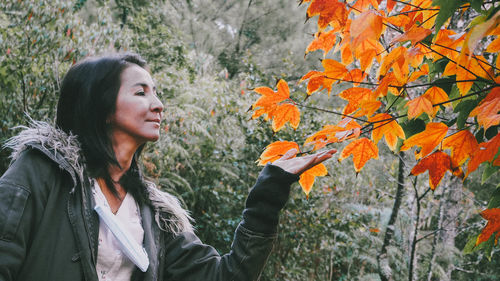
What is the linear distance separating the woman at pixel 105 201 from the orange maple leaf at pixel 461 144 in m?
0.39

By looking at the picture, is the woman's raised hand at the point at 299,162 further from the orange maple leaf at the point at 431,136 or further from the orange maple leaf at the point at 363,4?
the orange maple leaf at the point at 363,4

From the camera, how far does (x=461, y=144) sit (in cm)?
108

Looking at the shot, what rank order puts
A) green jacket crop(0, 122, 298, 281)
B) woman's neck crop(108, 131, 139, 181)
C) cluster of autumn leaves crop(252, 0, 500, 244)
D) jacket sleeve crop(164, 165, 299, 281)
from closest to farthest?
cluster of autumn leaves crop(252, 0, 500, 244) < green jacket crop(0, 122, 298, 281) < jacket sleeve crop(164, 165, 299, 281) < woman's neck crop(108, 131, 139, 181)

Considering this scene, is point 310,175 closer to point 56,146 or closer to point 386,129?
point 386,129

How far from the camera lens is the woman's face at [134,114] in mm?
1380

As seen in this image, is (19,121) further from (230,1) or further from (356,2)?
(230,1)

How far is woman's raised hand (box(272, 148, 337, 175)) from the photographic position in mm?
1137

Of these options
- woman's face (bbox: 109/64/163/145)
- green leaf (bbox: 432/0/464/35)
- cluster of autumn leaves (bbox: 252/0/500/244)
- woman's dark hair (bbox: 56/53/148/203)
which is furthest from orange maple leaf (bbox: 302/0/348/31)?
woman's dark hair (bbox: 56/53/148/203)

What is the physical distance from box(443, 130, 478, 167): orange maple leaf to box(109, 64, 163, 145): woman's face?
1094mm

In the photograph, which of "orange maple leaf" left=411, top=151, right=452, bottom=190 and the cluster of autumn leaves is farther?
"orange maple leaf" left=411, top=151, right=452, bottom=190

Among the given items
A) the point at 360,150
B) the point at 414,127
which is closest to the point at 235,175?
the point at 360,150

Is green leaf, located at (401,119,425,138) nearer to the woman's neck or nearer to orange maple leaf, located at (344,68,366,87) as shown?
orange maple leaf, located at (344,68,366,87)

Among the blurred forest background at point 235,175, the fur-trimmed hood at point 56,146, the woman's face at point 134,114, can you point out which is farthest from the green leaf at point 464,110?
the blurred forest background at point 235,175

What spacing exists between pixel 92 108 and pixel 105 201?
0.39m
